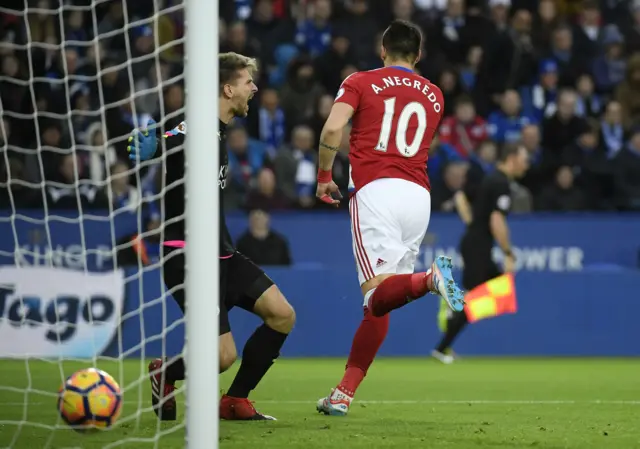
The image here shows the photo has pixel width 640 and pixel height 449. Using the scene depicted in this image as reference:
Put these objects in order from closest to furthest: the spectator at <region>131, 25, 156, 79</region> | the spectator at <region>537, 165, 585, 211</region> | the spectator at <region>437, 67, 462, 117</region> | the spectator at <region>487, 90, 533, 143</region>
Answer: the spectator at <region>131, 25, 156, 79</region>, the spectator at <region>537, 165, 585, 211</region>, the spectator at <region>487, 90, 533, 143</region>, the spectator at <region>437, 67, 462, 117</region>

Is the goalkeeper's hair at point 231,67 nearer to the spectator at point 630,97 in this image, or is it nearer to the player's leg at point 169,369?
the player's leg at point 169,369

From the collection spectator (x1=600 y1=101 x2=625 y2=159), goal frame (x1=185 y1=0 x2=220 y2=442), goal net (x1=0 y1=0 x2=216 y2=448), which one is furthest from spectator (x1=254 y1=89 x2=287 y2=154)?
goal frame (x1=185 y1=0 x2=220 y2=442)

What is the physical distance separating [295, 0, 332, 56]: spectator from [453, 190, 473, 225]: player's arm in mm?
3525

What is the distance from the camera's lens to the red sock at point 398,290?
5.75m

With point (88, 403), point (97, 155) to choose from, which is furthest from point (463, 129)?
point (88, 403)

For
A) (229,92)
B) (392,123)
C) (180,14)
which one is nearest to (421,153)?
(392,123)

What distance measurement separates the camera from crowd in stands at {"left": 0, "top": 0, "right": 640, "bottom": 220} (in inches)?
458

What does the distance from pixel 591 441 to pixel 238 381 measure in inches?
74.4

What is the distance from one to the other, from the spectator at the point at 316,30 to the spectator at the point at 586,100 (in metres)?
3.19

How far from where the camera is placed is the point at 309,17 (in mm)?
14719

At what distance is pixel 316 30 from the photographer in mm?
14648

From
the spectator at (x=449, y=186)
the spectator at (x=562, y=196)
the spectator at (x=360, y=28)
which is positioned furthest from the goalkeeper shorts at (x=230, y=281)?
the spectator at (x=360, y=28)

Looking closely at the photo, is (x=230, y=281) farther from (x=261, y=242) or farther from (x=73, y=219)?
(x=261, y=242)

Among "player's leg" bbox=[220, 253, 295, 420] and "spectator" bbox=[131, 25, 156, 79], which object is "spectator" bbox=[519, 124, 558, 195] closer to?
"spectator" bbox=[131, 25, 156, 79]
